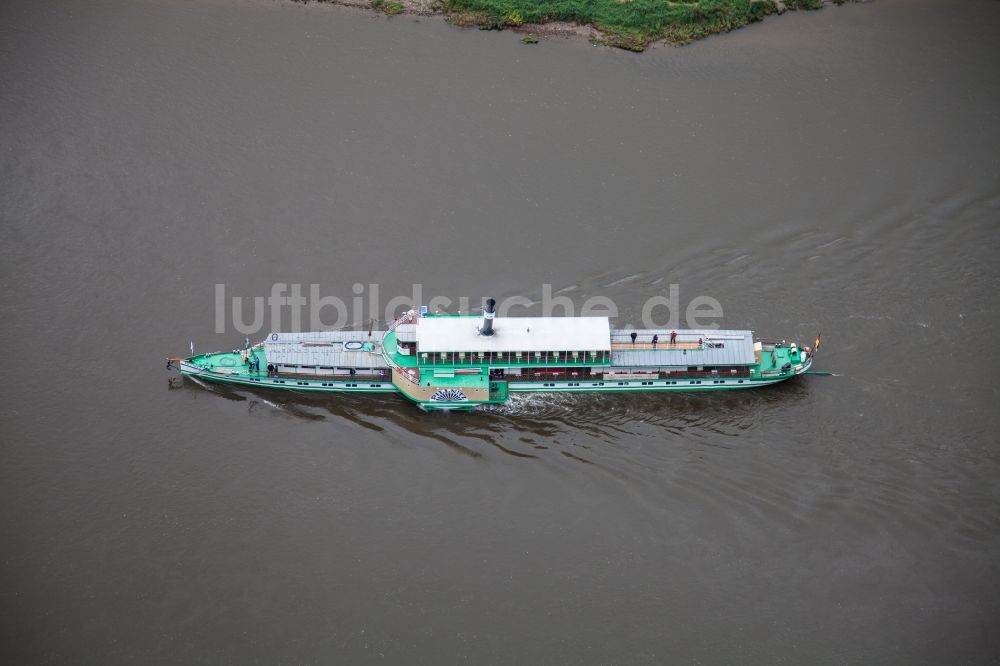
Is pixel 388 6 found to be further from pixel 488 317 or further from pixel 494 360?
pixel 494 360

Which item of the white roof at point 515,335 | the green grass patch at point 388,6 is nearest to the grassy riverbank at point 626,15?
the green grass patch at point 388,6

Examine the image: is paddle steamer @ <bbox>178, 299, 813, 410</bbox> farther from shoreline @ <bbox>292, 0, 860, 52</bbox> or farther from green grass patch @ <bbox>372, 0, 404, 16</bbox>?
green grass patch @ <bbox>372, 0, 404, 16</bbox>

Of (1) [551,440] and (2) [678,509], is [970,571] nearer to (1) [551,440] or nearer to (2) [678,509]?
(2) [678,509]

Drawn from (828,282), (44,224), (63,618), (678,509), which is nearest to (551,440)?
(678,509)

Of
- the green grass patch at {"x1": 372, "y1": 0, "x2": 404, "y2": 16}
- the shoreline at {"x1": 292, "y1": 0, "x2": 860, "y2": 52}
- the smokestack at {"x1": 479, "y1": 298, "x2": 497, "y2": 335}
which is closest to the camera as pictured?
the smokestack at {"x1": 479, "y1": 298, "x2": 497, "y2": 335}

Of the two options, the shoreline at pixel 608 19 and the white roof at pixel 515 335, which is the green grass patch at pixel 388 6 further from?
the white roof at pixel 515 335

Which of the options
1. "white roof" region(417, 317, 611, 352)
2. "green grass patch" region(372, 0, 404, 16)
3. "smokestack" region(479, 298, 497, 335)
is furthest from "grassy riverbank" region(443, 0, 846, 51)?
"smokestack" region(479, 298, 497, 335)
